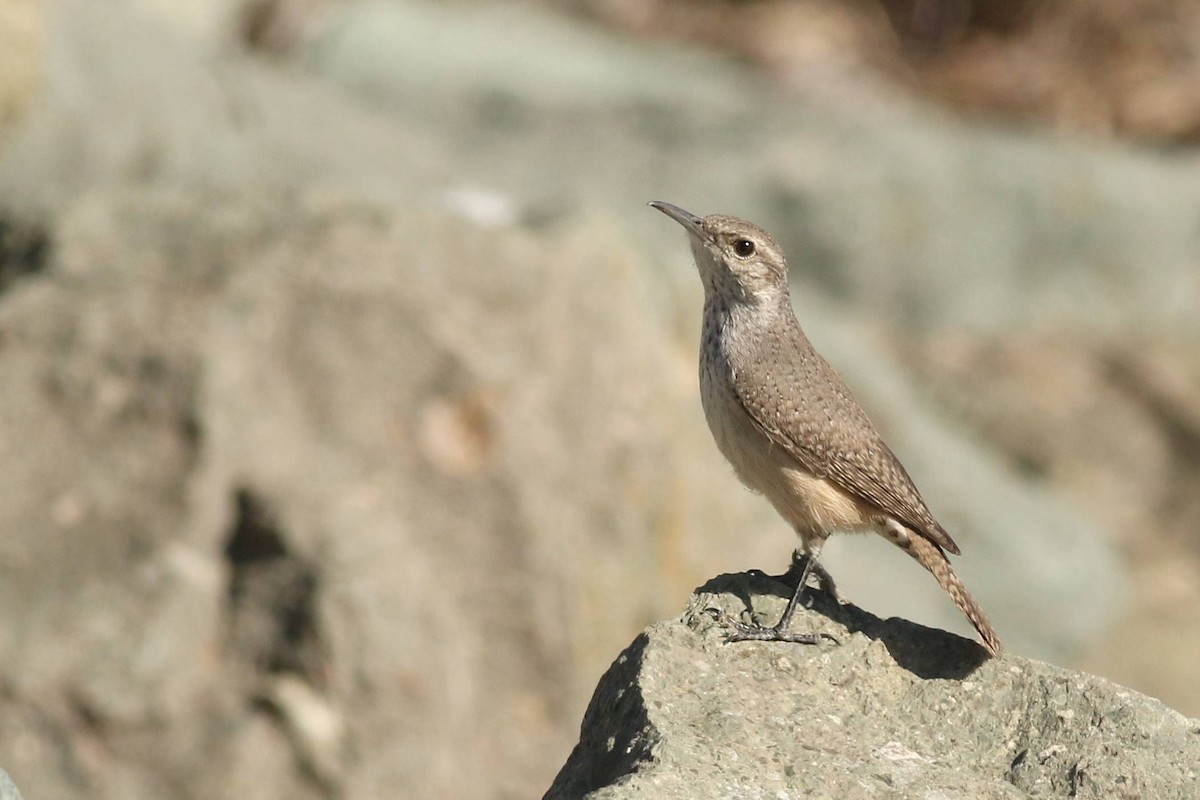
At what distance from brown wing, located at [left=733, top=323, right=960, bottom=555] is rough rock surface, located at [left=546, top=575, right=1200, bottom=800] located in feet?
1.60

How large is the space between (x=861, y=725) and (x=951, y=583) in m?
0.85

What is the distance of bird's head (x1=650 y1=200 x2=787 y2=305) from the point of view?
20.7 ft

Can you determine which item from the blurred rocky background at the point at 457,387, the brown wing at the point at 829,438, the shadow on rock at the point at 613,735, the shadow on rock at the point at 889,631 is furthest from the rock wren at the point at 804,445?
the blurred rocky background at the point at 457,387

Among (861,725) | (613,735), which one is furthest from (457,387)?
(861,725)

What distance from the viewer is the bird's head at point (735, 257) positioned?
631cm

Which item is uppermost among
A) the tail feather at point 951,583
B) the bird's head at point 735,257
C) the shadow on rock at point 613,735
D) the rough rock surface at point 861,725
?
the bird's head at point 735,257

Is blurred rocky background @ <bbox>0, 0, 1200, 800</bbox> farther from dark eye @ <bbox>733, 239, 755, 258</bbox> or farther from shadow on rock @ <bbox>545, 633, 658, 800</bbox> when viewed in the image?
shadow on rock @ <bbox>545, 633, 658, 800</bbox>

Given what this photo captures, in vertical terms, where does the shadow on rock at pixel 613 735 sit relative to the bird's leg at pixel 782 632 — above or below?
below

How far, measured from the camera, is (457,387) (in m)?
8.55

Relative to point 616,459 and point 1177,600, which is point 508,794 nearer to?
point 616,459

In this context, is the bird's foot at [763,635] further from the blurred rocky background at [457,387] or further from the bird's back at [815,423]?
the blurred rocky background at [457,387]

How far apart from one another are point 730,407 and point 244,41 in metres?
9.54

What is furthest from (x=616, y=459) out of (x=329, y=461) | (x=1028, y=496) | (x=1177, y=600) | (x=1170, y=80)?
(x=1170, y=80)

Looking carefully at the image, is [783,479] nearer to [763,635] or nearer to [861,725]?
[763,635]
